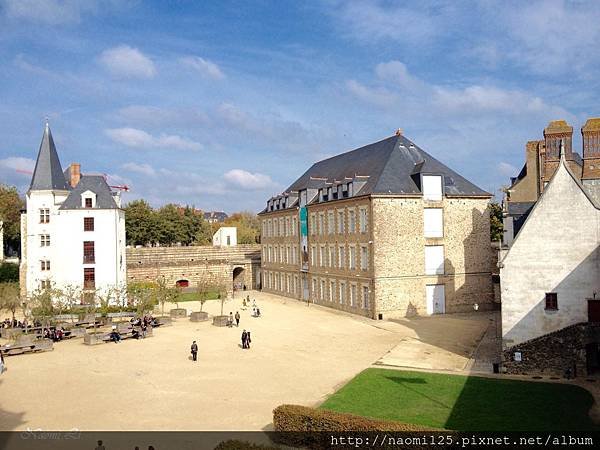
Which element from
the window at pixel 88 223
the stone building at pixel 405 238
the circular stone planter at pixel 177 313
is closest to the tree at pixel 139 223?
the window at pixel 88 223

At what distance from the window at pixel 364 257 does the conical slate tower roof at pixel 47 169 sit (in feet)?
86.4

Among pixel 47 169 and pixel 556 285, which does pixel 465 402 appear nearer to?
pixel 556 285

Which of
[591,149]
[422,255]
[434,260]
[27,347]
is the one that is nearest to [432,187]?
[422,255]

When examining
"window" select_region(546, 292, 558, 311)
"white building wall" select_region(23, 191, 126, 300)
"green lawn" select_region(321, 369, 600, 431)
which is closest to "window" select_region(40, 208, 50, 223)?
"white building wall" select_region(23, 191, 126, 300)

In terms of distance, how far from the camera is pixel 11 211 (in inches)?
2569

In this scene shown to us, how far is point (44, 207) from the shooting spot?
44.6m

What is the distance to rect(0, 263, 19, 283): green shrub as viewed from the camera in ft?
171

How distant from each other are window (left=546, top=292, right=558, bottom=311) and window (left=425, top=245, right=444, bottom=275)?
16.5 m

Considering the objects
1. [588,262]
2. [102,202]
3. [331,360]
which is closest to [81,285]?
[102,202]

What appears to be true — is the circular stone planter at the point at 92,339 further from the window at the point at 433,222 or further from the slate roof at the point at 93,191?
the window at the point at 433,222

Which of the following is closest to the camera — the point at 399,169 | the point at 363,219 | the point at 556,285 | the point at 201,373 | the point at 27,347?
the point at 556,285

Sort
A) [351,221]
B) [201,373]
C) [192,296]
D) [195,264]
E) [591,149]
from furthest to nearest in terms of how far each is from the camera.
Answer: [195,264]
[192,296]
[351,221]
[591,149]
[201,373]

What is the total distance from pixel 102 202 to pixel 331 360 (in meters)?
28.4

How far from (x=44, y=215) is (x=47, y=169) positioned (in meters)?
3.98
